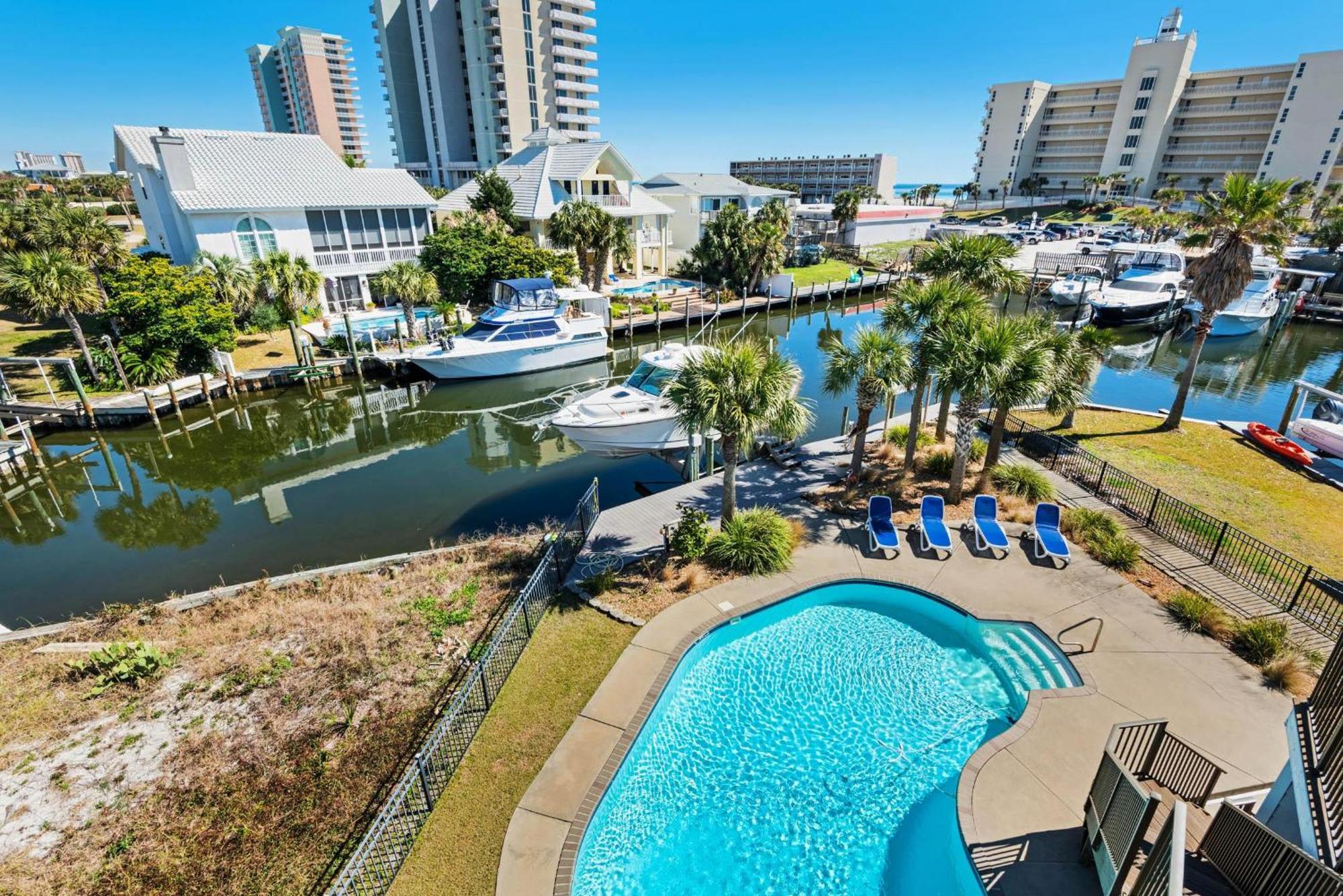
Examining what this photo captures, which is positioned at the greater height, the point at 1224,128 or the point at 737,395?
the point at 1224,128

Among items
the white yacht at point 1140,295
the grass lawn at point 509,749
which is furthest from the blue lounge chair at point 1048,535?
the white yacht at point 1140,295

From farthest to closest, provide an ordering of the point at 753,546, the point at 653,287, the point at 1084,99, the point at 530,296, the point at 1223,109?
the point at 1084,99 → the point at 1223,109 → the point at 653,287 → the point at 530,296 → the point at 753,546

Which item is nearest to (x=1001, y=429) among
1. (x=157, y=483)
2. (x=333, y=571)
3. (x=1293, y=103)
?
(x=333, y=571)

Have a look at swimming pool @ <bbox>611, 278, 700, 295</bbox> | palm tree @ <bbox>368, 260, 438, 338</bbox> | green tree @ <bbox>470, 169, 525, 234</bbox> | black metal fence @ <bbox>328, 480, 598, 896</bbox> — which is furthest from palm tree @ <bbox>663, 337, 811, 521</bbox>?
green tree @ <bbox>470, 169, 525, 234</bbox>

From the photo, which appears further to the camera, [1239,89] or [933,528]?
[1239,89]

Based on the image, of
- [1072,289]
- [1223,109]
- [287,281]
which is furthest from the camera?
[1223,109]

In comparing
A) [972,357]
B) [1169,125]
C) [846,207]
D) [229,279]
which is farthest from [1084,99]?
[229,279]

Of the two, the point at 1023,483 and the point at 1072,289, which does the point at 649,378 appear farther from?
the point at 1072,289
